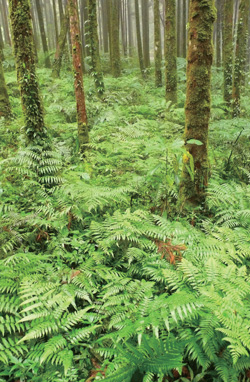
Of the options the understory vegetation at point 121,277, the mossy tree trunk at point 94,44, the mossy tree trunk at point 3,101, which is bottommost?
the understory vegetation at point 121,277

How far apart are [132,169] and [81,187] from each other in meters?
1.54

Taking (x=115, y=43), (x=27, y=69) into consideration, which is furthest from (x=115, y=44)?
(x=27, y=69)

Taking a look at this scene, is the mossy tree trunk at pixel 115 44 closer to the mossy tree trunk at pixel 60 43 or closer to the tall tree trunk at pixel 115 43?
the tall tree trunk at pixel 115 43

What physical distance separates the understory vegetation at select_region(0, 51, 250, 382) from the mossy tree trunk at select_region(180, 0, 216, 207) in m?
0.23

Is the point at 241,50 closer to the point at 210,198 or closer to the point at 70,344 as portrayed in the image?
the point at 210,198

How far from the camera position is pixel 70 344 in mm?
2182

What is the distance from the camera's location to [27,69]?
463 centimetres

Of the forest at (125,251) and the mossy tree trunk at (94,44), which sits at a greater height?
the mossy tree trunk at (94,44)

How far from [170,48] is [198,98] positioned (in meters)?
6.34

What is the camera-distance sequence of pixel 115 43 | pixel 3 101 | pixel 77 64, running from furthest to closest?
1. pixel 115 43
2. pixel 3 101
3. pixel 77 64

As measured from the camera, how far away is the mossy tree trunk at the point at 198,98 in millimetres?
3629

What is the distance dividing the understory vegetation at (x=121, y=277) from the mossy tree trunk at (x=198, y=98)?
0.74ft

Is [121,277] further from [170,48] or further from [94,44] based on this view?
[94,44]

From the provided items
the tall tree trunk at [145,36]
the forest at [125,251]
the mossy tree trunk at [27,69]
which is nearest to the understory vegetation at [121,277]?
the forest at [125,251]
